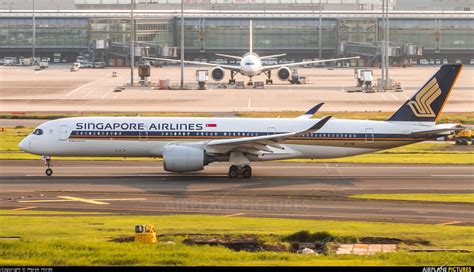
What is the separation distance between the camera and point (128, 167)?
63.6 metres

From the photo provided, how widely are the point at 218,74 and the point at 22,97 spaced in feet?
122

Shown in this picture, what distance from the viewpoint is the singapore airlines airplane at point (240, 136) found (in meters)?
58.7

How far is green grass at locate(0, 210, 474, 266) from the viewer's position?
1284 inches

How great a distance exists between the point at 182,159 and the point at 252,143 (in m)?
3.96

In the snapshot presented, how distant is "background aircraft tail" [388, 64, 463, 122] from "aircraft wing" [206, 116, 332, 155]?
6.32 metres

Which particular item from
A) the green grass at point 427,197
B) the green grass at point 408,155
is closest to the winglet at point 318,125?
the green grass at point 427,197

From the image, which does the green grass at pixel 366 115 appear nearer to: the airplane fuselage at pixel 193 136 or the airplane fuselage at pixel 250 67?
the airplane fuselage at pixel 193 136

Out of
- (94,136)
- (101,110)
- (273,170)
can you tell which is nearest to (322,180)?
(273,170)

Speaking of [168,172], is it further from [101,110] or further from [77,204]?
[101,110]

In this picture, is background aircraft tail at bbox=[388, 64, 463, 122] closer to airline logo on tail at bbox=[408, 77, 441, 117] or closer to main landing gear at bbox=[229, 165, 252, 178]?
airline logo on tail at bbox=[408, 77, 441, 117]

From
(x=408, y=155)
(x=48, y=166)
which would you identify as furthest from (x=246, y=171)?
(x=408, y=155)

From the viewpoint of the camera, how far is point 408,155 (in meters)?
70.8

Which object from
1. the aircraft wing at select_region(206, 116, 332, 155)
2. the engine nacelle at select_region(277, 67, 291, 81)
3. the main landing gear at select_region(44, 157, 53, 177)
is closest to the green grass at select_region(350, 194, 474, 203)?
the aircraft wing at select_region(206, 116, 332, 155)

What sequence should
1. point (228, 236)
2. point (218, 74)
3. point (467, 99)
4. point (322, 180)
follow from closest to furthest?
point (228, 236)
point (322, 180)
point (467, 99)
point (218, 74)
